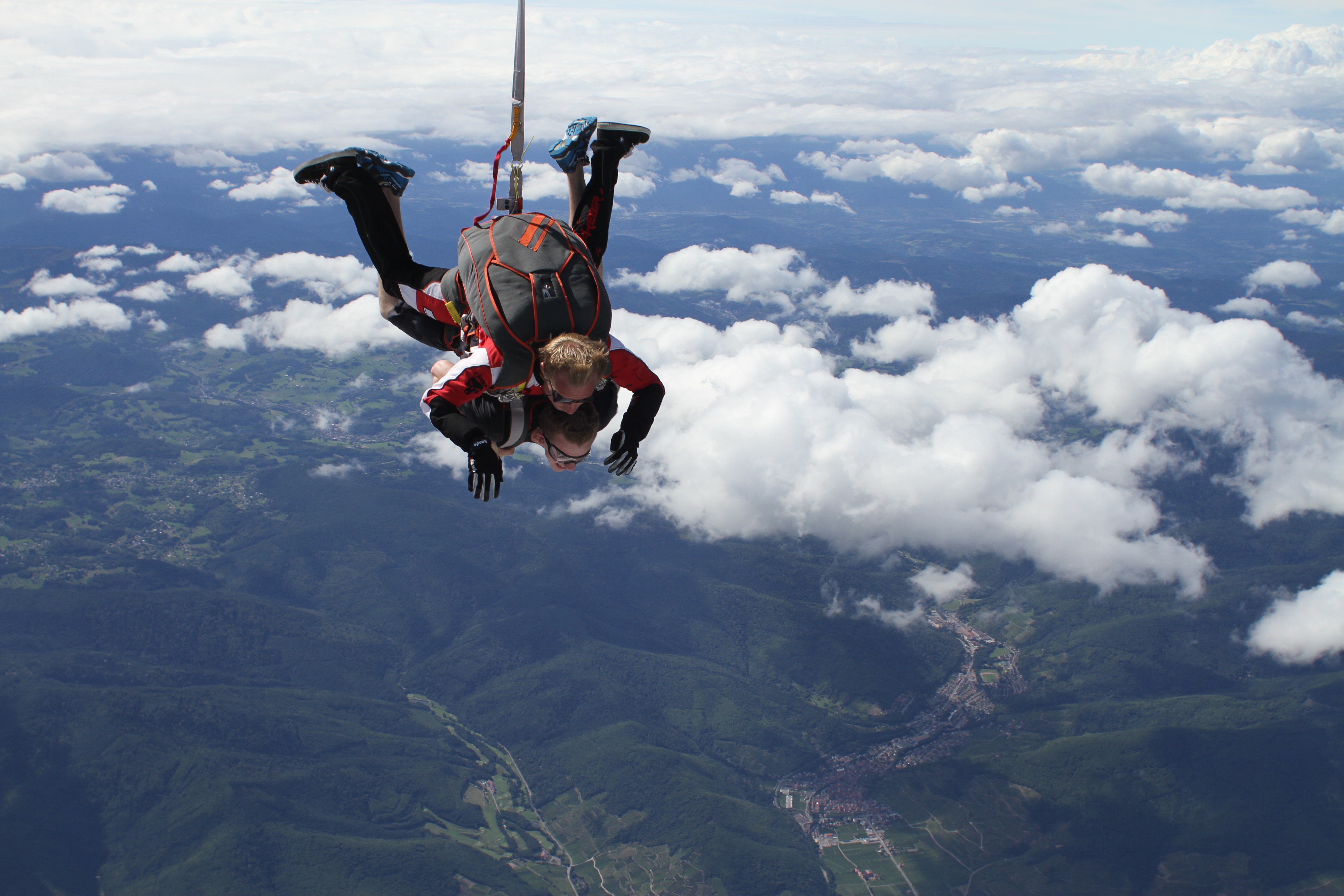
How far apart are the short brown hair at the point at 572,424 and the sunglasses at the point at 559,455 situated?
0.25 feet

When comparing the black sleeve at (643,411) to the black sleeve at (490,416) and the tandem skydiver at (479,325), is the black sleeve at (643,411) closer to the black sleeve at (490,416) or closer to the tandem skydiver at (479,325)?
the tandem skydiver at (479,325)

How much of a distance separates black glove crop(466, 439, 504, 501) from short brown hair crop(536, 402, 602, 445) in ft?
1.50

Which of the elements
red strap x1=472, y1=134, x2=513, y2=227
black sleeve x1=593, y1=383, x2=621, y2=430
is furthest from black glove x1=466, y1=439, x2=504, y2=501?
red strap x1=472, y1=134, x2=513, y2=227

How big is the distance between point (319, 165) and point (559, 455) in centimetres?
320

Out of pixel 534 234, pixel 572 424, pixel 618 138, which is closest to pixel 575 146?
pixel 618 138

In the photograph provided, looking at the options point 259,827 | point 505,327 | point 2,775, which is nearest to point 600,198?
point 505,327

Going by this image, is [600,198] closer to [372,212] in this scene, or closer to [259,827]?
[372,212]

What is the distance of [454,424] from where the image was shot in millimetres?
6070

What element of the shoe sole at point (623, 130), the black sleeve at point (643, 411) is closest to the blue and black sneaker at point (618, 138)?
the shoe sole at point (623, 130)

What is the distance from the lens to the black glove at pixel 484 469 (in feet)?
19.3

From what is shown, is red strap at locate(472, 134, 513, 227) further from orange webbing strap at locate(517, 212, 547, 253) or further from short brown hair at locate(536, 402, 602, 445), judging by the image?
short brown hair at locate(536, 402, 602, 445)

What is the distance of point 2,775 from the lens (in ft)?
619

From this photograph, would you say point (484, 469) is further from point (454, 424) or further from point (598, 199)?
point (598, 199)

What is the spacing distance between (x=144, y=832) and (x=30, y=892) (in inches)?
856
